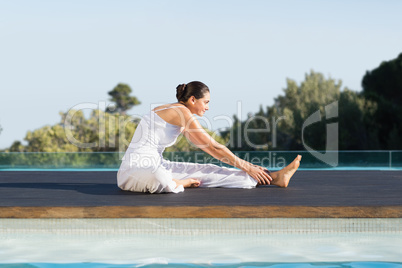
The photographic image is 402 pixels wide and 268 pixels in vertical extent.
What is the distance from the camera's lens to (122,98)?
131 feet

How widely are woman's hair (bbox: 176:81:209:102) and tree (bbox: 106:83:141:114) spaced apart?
118 feet

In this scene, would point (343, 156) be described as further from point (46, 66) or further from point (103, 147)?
point (46, 66)

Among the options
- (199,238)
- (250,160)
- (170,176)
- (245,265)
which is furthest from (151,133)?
(250,160)

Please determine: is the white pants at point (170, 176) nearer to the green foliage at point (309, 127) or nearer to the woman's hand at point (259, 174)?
the woman's hand at point (259, 174)

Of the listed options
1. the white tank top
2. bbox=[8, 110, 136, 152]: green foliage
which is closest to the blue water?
the white tank top

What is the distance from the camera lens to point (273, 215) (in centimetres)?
355

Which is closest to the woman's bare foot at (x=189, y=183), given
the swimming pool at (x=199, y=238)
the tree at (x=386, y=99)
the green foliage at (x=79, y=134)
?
the swimming pool at (x=199, y=238)

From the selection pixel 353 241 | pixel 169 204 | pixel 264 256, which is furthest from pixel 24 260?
pixel 353 241

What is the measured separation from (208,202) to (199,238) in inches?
10.5

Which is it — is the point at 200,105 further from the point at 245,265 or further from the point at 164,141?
the point at 245,265

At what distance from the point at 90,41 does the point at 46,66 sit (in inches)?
96.7

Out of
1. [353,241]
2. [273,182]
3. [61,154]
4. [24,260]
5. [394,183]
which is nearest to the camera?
[24,260]

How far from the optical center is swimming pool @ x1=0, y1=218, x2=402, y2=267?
345 centimetres

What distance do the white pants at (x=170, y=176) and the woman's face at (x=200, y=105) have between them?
19.8 inches
